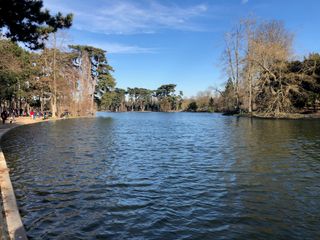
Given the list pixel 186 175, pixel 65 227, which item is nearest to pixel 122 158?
Answer: pixel 186 175

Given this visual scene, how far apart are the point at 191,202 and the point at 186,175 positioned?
2.62 meters

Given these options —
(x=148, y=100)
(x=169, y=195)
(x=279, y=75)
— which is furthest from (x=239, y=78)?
(x=148, y=100)

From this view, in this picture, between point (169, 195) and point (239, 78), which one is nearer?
point (169, 195)

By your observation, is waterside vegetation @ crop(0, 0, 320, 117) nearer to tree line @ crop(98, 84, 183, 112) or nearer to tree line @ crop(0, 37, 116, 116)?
tree line @ crop(0, 37, 116, 116)

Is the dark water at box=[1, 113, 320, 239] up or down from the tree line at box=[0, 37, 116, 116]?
down

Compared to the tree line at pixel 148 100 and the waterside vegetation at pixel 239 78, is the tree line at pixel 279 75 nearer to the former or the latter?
the waterside vegetation at pixel 239 78

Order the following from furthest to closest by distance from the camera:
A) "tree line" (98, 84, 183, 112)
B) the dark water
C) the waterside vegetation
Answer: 1. "tree line" (98, 84, 183, 112)
2. the waterside vegetation
3. the dark water

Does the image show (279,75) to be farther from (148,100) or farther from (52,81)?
(148,100)

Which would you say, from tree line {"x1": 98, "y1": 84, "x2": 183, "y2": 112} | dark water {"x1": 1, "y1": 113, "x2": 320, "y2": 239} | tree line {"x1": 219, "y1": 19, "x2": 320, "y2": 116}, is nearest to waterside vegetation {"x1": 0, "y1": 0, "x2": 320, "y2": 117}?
tree line {"x1": 219, "y1": 19, "x2": 320, "y2": 116}

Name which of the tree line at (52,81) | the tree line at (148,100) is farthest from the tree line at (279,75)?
the tree line at (148,100)

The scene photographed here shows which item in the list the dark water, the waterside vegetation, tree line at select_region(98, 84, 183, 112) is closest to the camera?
the dark water

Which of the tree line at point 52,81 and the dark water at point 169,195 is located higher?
the tree line at point 52,81

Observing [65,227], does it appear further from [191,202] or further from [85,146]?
[85,146]

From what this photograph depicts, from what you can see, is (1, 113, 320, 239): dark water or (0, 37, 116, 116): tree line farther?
(0, 37, 116, 116): tree line
